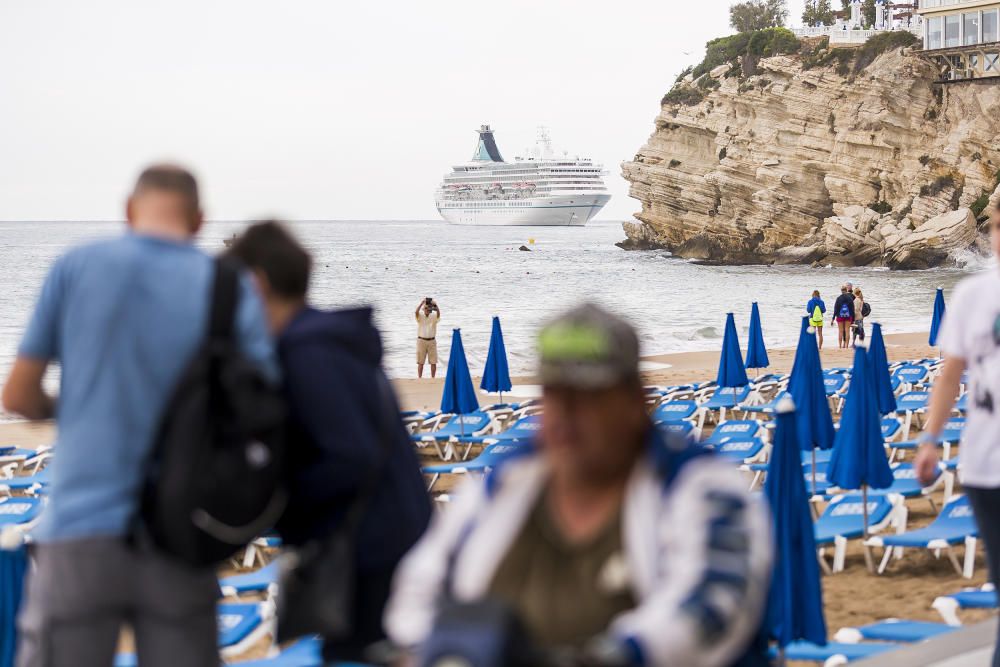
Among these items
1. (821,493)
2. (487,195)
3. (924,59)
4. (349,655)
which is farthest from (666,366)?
(487,195)

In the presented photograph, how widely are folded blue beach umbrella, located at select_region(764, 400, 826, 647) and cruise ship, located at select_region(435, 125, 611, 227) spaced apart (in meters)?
141

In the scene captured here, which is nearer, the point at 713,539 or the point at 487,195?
the point at 713,539

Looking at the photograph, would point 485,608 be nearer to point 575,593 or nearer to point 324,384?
point 575,593

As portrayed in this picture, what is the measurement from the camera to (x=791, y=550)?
4418 millimetres

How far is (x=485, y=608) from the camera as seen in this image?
4.89 ft

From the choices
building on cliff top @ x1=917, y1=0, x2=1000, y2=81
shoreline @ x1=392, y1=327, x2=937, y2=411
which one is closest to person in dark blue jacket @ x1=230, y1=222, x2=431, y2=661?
shoreline @ x1=392, y1=327, x2=937, y2=411

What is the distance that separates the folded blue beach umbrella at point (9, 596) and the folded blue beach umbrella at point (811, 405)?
5390 mm

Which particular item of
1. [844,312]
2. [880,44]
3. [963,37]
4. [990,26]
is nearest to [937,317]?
[844,312]

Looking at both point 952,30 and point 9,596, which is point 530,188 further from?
point 9,596

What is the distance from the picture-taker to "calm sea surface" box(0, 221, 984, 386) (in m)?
31.8

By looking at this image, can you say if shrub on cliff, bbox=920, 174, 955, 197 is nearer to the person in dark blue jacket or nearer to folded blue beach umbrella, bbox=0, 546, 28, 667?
folded blue beach umbrella, bbox=0, 546, 28, 667

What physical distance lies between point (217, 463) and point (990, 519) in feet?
6.13

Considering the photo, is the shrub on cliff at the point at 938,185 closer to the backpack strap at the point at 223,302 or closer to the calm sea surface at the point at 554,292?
the calm sea surface at the point at 554,292

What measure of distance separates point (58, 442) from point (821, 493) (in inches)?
234
